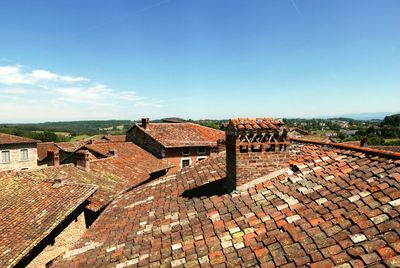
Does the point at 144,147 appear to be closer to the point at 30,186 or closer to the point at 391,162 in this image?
the point at 30,186

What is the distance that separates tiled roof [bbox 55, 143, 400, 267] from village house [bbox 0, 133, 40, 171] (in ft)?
128

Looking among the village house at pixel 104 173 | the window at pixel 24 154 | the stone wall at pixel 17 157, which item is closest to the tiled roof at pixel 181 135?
the village house at pixel 104 173

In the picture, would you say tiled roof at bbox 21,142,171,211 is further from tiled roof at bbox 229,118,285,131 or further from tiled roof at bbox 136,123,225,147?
tiled roof at bbox 229,118,285,131

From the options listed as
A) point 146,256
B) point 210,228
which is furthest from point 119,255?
point 210,228

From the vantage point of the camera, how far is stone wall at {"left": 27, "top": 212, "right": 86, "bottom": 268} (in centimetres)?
993

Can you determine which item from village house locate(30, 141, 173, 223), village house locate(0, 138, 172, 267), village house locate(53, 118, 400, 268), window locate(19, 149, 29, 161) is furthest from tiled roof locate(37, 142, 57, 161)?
village house locate(53, 118, 400, 268)

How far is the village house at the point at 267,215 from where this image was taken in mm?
4000

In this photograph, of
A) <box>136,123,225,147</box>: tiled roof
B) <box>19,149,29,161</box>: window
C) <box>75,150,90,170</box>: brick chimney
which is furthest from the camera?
<box>19,149,29,161</box>: window

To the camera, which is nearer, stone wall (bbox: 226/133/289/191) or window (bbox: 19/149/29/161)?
stone wall (bbox: 226/133/289/191)

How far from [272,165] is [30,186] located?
11194 millimetres

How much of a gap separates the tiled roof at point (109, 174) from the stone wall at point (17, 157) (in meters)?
22.9

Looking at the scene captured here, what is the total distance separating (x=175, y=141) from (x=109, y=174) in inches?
520

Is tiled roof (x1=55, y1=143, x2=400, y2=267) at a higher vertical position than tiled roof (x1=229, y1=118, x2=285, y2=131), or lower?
lower

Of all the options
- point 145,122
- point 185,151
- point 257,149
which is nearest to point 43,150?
point 145,122
